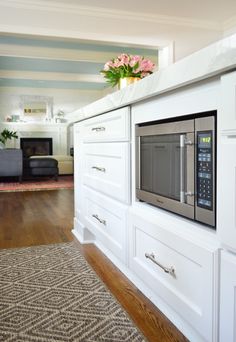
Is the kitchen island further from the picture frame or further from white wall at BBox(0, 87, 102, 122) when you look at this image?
white wall at BBox(0, 87, 102, 122)

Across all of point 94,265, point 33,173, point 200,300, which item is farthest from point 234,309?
point 33,173

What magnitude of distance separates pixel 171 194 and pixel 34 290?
79 cm

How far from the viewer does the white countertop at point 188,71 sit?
84cm

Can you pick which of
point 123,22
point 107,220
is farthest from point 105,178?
point 123,22

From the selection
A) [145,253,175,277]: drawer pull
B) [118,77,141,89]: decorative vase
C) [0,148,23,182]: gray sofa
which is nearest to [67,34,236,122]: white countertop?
[118,77,141,89]: decorative vase

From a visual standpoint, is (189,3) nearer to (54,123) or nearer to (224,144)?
(224,144)

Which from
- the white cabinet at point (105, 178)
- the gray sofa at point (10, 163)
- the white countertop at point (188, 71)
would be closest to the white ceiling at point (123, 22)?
the gray sofa at point (10, 163)

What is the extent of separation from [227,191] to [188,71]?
37 centimetres

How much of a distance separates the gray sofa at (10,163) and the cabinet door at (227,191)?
18.6 ft

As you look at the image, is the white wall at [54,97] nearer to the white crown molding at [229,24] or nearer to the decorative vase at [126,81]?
the white crown molding at [229,24]

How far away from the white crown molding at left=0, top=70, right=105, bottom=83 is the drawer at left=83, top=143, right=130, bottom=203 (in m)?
7.12

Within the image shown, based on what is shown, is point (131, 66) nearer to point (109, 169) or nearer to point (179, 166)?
point (109, 169)

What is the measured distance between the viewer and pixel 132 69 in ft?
6.75

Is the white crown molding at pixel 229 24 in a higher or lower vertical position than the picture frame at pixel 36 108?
higher
